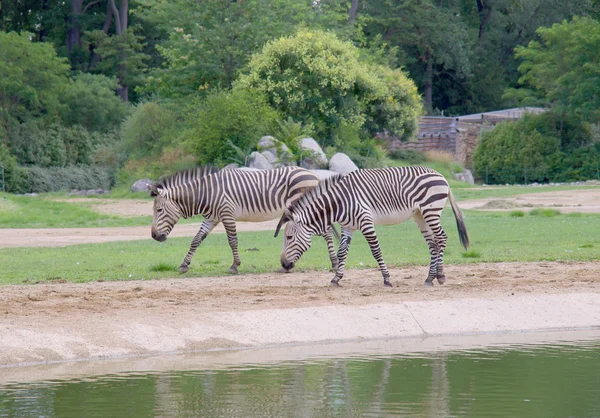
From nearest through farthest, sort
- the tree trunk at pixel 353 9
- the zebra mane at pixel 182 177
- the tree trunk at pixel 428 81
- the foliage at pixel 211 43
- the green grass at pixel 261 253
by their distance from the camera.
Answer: the zebra mane at pixel 182 177, the green grass at pixel 261 253, the foliage at pixel 211 43, the tree trunk at pixel 353 9, the tree trunk at pixel 428 81

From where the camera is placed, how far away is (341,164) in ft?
128

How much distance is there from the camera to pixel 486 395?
31.0 feet

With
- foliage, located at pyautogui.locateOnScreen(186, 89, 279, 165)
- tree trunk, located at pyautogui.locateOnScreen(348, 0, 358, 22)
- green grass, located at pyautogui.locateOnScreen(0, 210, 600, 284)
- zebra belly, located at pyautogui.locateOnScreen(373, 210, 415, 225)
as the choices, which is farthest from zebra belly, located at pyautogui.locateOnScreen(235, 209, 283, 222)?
tree trunk, located at pyautogui.locateOnScreen(348, 0, 358, 22)

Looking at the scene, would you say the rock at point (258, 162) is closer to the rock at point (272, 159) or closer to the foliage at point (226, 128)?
the rock at point (272, 159)

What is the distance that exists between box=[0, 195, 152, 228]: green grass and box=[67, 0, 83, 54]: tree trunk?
30804 mm

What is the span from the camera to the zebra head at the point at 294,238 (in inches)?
590

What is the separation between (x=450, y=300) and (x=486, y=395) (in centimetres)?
459

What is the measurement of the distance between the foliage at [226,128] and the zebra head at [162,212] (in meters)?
21.5

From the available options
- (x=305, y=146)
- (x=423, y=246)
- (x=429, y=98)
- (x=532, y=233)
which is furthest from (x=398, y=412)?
(x=429, y=98)

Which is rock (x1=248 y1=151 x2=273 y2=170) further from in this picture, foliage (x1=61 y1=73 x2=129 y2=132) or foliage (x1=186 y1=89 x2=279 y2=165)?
foliage (x1=61 y1=73 x2=129 y2=132)

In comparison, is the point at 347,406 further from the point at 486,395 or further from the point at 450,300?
the point at 450,300

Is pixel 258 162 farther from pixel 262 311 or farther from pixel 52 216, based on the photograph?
pixel 262 311

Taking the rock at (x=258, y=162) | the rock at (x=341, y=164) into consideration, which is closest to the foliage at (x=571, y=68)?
the rock at (x=341, y=164)

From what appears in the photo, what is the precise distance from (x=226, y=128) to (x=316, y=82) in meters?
5.80
